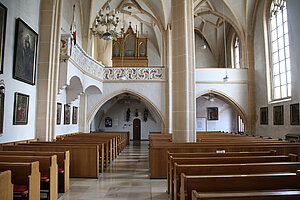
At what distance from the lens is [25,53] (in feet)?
27.5

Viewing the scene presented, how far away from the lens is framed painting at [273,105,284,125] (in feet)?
42.9

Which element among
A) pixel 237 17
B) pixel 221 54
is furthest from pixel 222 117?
pixel 237 17

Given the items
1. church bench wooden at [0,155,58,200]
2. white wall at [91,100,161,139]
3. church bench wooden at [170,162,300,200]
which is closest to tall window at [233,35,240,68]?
white wall at [91,100,161,139]

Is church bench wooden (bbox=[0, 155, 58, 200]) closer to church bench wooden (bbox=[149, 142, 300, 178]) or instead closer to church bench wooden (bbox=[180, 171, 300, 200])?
church bench wooden (bbox=[149, 142, 300, 178])

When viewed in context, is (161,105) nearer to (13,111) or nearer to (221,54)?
(221,54)

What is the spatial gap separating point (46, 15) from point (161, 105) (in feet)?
30.4

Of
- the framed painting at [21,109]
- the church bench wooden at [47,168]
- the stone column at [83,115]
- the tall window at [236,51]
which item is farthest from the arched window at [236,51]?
the church bench wooden at [47,168]

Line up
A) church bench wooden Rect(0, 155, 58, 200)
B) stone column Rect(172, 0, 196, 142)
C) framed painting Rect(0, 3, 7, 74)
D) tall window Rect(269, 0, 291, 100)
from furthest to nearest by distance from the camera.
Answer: tall window Rect(269, 0, 291, 100) < stone column Rect(172, 0, 196, 142) < framed painting Rect(0, 3, 7, 74) < church bench wooden Rect(0, 155, 58, 200)

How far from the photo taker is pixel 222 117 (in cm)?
2173

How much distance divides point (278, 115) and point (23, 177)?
12846 mm

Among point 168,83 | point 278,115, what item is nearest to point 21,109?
point 168,83

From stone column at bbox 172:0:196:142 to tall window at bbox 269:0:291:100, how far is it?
7.21 m

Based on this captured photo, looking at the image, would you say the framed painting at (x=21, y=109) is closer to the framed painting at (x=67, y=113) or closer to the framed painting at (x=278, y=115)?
the framed painting at (x=67, y=113)

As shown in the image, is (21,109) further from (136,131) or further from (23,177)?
(136,131)
